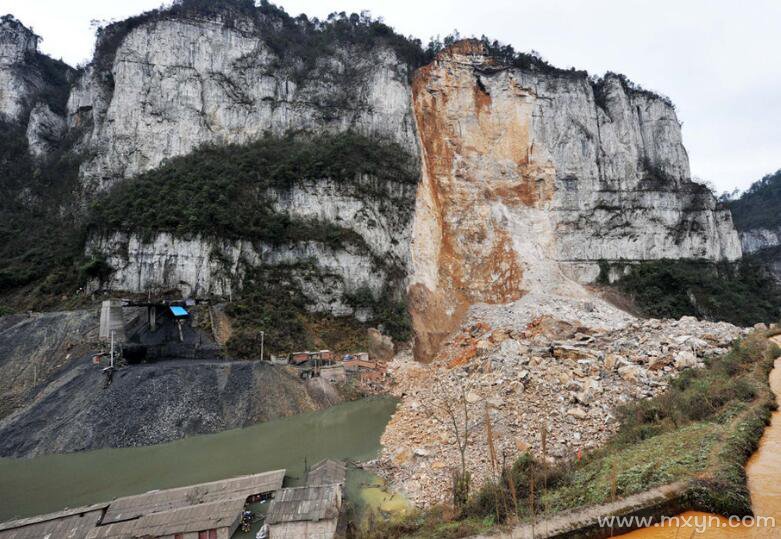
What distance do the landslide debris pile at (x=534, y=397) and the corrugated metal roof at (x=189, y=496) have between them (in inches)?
A: 140

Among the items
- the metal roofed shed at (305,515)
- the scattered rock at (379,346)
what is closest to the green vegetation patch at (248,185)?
the scattered rock at (379,346)

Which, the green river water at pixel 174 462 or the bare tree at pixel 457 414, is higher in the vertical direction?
the bare tree at pixel 457 414

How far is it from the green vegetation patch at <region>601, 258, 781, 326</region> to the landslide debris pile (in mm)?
17416

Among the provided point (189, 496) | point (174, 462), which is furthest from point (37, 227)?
point (189, 496)

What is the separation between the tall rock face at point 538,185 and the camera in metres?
36.3

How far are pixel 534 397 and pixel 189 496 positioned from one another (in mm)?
9923

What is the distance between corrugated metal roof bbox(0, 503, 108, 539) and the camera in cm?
917

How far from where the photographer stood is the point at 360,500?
10852 mm

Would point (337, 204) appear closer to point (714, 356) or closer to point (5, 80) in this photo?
point (714, 356)

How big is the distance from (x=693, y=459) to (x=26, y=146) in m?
51.5

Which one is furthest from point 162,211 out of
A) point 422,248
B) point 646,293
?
point 646,293

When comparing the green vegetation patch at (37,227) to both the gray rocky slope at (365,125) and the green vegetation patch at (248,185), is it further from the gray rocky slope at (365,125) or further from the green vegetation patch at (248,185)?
the green vegetation patch at (248,185)

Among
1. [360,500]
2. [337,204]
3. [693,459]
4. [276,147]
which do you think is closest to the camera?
[693,459]

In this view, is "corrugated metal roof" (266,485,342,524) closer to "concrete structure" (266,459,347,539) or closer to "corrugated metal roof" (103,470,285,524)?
"concrete structure" (266,459,347,539)
